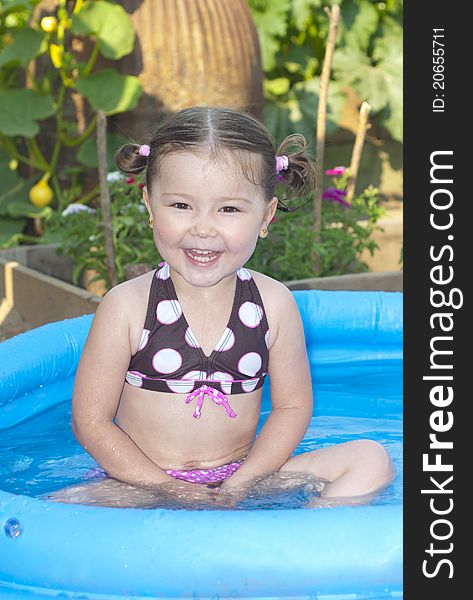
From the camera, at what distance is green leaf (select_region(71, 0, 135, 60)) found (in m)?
5.67

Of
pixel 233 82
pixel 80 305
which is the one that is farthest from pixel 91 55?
pixel 80 305

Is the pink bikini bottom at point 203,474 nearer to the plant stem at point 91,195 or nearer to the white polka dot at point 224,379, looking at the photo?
the white polka dot at point 224,379

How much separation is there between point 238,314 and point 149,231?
7.74 feet

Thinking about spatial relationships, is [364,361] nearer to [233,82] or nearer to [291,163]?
[291,163]

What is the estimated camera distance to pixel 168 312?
2.65 m

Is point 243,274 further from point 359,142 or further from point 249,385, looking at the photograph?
point 359,142

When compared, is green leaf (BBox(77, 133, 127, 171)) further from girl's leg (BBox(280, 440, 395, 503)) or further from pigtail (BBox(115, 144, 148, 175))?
girl's leg (BBox(280, 440, 395, 503))

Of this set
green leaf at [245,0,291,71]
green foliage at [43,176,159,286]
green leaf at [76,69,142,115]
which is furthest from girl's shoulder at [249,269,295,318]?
green leaf at [245,0,291,71]

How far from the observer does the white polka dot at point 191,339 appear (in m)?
2.64

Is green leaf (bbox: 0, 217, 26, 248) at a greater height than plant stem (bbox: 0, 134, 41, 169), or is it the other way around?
plant stem (bbox: 0, 134, 41, 169)

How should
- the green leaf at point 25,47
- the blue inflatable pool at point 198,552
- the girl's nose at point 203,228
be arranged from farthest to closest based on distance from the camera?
the green leaf at point 25,47
the girl's nose at point 203,228
the blue inflatable pool at point 198,552

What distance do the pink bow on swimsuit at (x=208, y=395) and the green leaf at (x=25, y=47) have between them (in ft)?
11.9

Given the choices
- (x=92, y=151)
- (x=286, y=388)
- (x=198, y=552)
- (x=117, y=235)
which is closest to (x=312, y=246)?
(x=117, y=235)

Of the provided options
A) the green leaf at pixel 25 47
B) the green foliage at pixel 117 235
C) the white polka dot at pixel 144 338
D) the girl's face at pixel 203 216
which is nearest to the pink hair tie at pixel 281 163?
the girl's face at pixel 203 216
